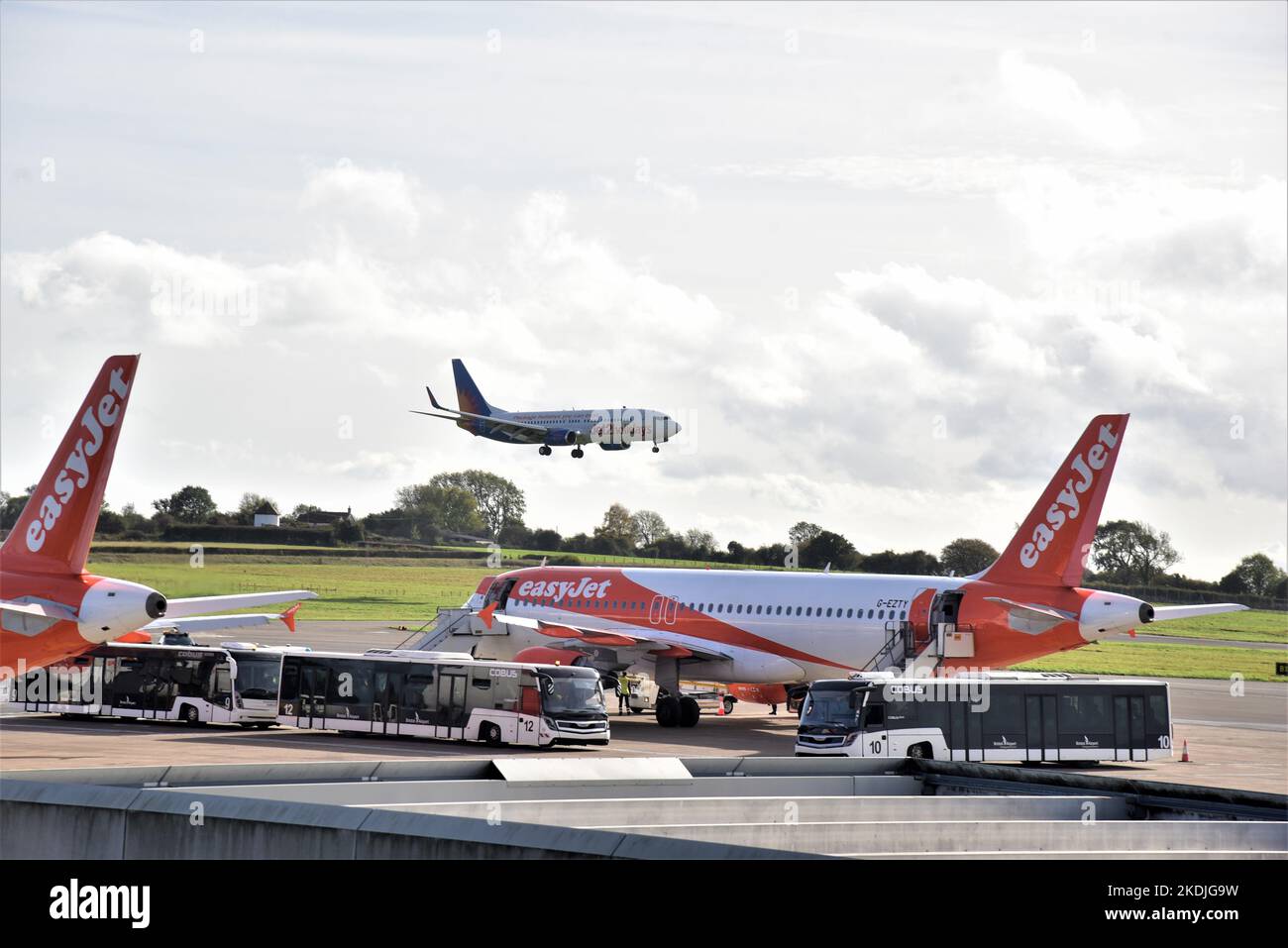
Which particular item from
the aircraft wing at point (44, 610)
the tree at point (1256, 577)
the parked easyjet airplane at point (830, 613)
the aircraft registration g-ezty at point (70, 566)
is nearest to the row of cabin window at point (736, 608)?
the parked easyjet airplane at point (830, 613)

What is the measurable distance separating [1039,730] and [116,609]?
2699 cm

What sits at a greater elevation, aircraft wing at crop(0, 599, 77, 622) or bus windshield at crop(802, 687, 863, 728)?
aircraft wing at crop(0, 599, 77, 622)

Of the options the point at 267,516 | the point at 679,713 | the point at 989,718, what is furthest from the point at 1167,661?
the point at 989,718

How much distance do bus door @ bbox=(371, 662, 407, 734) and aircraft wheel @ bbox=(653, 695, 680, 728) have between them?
1102cm

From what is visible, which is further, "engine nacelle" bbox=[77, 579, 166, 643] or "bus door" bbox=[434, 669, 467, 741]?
"bus door" bbox=[434, 669, 467, 741]

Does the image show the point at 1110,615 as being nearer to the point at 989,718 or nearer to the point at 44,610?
the point at 989,718

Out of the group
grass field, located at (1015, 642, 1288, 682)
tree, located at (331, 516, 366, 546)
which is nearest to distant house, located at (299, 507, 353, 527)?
tree, located at (331, 516, 366, 546)

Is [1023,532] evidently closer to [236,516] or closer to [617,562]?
[236,516]

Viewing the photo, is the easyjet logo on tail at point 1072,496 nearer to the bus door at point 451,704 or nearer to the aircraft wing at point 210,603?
the bus door at point 451,704

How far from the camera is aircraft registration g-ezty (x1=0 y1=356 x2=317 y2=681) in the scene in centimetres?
3516

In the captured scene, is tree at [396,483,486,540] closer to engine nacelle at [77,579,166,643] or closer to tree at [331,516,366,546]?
tree at [331,516,366,546]
